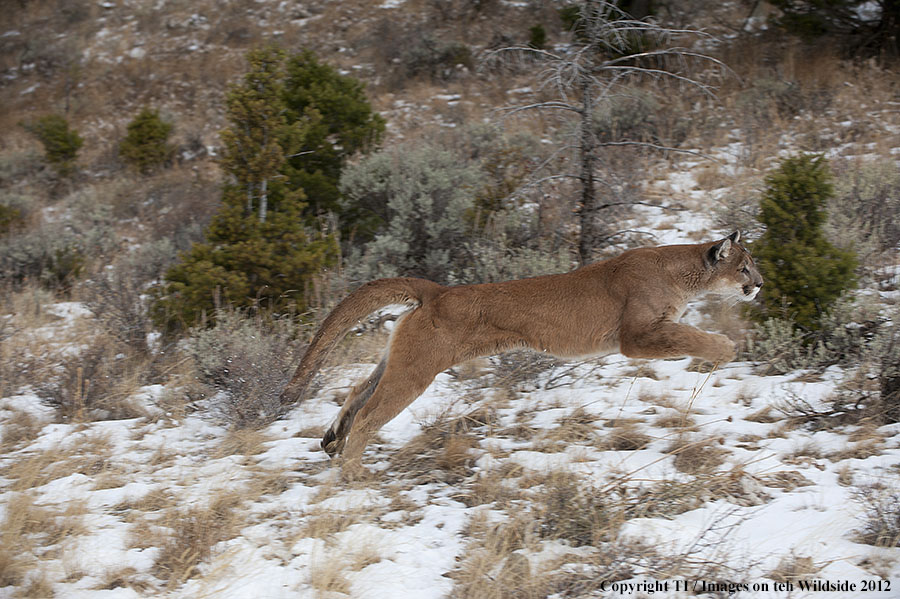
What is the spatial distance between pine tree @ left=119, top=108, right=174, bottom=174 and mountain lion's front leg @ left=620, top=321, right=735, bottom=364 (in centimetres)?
1396

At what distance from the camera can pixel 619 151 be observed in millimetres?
11531

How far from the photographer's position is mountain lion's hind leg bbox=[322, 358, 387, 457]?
5215 millimetres

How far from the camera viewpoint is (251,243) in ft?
25.6

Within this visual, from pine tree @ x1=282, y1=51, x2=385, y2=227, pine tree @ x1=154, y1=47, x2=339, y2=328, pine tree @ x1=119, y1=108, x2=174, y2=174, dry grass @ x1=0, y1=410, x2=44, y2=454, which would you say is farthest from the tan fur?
pine tree @ x1=119, y1=108, x2=174, y2=174

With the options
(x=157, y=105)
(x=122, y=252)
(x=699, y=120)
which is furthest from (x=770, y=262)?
(x=157, y=105)

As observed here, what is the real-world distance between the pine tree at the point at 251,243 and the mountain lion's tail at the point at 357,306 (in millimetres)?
2900

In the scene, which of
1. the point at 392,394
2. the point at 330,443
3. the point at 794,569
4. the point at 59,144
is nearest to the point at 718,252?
the point at 794,569

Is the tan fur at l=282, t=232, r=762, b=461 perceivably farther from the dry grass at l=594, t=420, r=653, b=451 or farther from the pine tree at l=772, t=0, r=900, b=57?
the pine tree at l=772, t=0, r=900, b=57

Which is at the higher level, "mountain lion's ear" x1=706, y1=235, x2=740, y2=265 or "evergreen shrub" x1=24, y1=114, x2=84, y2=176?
"mountain lion's ear" x1=706, y1=235, x2=740, y2=265

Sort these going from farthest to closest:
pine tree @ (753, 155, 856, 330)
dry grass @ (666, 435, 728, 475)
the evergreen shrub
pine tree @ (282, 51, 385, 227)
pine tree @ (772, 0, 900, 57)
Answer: the evergreen shrub, pine tree @ (772, 0, 900, 57), pine tree @ (282, 51, 385, 227), pine tree @ (753, 155, 856, 330), dry grass @ (666, 435, 728, 475)

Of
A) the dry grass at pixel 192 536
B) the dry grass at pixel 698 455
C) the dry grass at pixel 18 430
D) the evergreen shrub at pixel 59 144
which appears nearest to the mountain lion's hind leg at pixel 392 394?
the dry grass at pixel 192 536

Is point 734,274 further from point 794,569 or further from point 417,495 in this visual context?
point 417,495

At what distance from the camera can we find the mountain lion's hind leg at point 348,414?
5.21 metres

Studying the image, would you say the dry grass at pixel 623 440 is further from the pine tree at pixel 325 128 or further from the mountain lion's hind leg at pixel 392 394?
the pine tree at pixel 325 128
